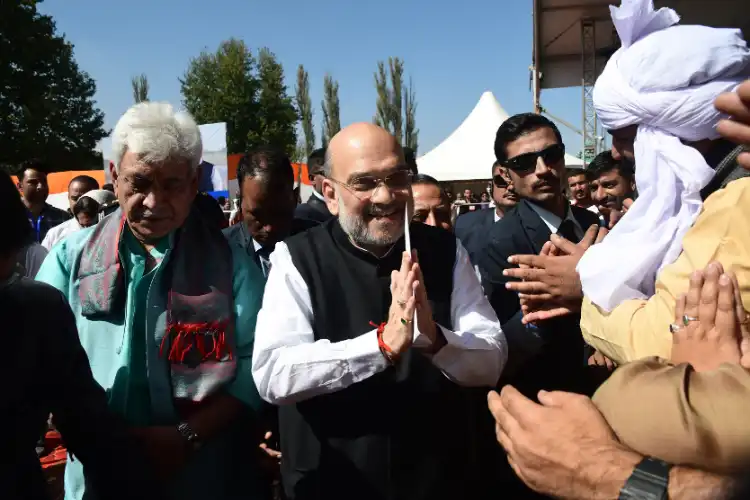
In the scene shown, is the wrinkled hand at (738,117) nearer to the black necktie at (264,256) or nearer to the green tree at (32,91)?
the black necktie at (264,256)

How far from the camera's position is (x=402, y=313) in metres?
1.63

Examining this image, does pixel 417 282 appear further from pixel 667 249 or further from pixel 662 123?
pixel 662 123

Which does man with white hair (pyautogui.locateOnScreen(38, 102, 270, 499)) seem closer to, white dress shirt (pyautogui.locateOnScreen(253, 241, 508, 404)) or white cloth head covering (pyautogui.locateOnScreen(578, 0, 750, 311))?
white dress shirt (pyautogui.locateOnScreen(253, 241, 508, 404))

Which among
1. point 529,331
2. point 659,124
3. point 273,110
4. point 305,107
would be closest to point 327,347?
point 529,331

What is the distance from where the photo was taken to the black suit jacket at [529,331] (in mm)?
2475

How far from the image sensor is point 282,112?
129 ft

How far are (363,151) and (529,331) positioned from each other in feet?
3.66

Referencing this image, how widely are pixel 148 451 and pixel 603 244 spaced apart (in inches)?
59.6

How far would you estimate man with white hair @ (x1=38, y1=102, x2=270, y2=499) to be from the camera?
1763 mm

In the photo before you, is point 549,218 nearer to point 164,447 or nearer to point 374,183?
point 374,183

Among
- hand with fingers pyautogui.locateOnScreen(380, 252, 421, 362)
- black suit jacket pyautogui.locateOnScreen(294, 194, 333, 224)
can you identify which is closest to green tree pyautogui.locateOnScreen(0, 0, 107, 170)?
black suit jacket pyautogui.locateOnScreen(294, 194, 333, 224)

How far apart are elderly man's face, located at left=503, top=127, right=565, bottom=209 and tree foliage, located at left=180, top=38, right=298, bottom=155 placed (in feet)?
114

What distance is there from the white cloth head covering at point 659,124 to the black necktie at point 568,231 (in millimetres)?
1619

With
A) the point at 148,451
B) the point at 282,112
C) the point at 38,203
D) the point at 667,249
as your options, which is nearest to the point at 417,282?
the point at 667,249
